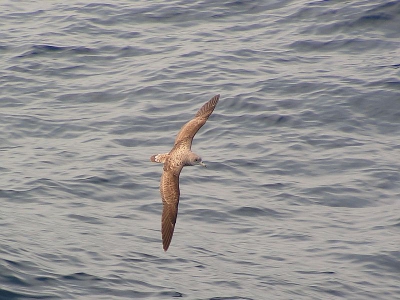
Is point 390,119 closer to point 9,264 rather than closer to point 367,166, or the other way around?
point 367,166

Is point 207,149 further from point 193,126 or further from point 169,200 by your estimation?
point 169,200

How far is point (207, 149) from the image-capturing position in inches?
521

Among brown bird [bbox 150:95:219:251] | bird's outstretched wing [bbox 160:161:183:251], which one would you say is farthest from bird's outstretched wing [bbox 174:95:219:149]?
bird's outstretched wing [bbox 160:161:183:251]

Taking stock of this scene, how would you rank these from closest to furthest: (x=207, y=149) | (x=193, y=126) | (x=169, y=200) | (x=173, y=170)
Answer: (x=169, y=200), (x=173, y=170), (x=193, y=126), (x=207, y=149)

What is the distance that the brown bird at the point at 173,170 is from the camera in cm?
960

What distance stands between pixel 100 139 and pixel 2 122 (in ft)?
6.27

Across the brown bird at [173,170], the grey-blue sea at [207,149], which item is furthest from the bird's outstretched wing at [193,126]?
the grey-blue sea at [207,149]

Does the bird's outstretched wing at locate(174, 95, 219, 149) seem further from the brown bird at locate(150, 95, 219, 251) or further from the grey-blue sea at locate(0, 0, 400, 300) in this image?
the grey-blue sea at locate(0, 0, 400, 300)

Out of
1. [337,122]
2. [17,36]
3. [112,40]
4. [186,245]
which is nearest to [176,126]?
[337,122]

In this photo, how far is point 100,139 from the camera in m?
13.7

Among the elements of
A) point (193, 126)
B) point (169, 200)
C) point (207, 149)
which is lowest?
point (207, 149)

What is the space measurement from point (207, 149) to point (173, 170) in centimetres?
320

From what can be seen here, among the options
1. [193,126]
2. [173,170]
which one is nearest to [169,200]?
[173,170]

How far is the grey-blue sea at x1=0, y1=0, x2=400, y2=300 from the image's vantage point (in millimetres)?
9992
